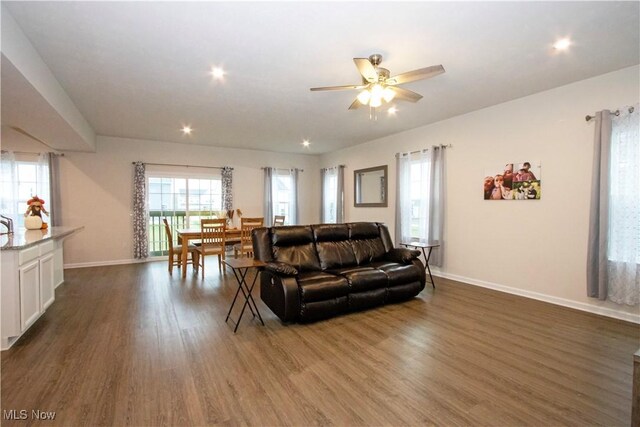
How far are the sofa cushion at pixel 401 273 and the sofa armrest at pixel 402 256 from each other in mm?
115

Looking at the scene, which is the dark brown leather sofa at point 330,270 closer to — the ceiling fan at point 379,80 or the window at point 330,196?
the ceiling fan at point 379,80

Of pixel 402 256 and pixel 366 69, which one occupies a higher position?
pixel 366 69

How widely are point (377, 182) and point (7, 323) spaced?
5901 millimetres

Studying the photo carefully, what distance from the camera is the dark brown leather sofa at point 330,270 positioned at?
3230 millimetres

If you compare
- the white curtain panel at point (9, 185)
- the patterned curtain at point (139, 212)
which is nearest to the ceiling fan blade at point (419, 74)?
the patterned curtain at point (139, 212)

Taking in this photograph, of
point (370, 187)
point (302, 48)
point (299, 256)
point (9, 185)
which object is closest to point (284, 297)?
point (299, 256)

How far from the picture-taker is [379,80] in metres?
2.94

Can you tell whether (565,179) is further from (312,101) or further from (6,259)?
(6,259)

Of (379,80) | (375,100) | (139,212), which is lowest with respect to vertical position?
(139,212)

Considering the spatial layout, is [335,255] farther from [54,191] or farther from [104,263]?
[54,191]

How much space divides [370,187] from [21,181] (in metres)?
6.69

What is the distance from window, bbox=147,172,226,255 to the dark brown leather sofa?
3309 millimetres

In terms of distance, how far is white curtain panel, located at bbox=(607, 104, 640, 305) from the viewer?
3189 mm

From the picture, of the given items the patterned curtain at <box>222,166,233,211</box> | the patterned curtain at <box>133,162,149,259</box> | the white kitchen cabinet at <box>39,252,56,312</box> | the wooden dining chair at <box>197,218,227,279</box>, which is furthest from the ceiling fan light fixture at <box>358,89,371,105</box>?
the patterned curtain at <box>133,162,149,259</box>
